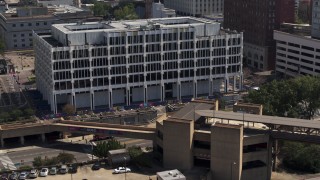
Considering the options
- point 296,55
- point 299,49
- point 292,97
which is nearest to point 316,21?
point 299,49

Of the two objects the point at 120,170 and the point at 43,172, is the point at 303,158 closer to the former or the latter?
the point at 120,170

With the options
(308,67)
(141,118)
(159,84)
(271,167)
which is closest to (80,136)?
(141,118)

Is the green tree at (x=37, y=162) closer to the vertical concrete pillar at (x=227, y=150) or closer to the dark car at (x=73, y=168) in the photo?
the dark car at (x=73, y=168)

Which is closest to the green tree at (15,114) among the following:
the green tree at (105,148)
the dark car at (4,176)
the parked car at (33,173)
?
the green tree at (105,148)

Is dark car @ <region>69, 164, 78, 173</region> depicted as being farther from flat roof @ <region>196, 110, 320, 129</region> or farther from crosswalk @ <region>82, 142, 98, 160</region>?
flat roof @ <region>196, 110, 320, 129</region>

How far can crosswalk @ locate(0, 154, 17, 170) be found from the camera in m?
97.6

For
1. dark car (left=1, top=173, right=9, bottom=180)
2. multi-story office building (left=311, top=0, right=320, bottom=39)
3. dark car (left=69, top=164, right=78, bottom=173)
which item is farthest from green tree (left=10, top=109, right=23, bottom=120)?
multi-story office building (left=311, top=0, right=320, bottom=39)

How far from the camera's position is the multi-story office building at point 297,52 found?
148250mm

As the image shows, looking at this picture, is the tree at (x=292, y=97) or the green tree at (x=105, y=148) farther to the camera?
the tree at (x=292, y=97)

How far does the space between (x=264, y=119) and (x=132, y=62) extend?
5247 cm

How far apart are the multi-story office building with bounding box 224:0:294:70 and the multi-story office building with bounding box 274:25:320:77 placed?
22.8 ft

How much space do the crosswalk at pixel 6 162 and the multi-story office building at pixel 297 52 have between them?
8776cm

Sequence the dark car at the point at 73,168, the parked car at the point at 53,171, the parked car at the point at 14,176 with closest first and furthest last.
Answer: the parked car at the point at 14,176, the parked car at the point at 53,171, the dark car at the point at 73,168

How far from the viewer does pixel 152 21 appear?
499 ft
